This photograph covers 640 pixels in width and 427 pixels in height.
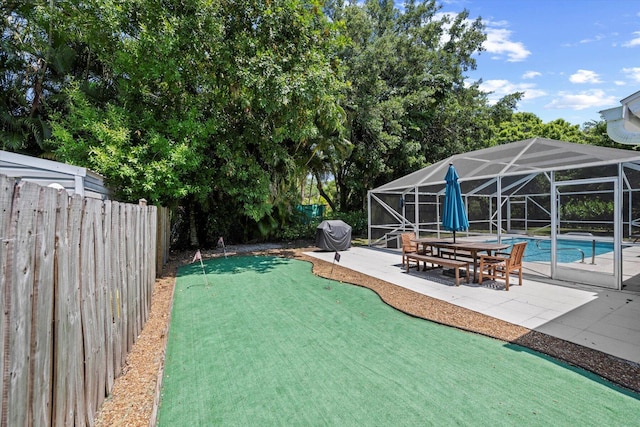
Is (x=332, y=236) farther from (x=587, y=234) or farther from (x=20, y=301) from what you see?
(x=20, y=301)

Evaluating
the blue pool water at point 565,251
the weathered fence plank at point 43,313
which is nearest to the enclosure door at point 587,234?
the blue pool water at point 565,251

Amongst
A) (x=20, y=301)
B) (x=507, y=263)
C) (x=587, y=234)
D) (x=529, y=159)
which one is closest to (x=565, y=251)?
(x=587, y=234)

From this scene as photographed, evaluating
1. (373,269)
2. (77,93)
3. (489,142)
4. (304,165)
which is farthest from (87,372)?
(489,142)

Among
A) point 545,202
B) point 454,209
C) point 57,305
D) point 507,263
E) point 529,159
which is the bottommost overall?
point 507,263

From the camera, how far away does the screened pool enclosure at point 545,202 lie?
6410mm

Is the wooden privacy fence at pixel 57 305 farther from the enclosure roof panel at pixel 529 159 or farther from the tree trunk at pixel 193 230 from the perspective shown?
the tree trunk at pixel 193 230

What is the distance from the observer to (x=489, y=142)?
1759 centimetres

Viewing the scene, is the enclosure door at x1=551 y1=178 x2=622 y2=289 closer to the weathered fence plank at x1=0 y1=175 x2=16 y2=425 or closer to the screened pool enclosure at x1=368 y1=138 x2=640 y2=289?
the screened pool enclosure at x1=368 y1=138 x2=640 y2=289

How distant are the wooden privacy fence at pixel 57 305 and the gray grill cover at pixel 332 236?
27.8 feet

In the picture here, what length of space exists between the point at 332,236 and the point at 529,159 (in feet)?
21.4

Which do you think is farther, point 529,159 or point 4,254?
point 529,159

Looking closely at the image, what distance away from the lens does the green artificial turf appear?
7.89 ft

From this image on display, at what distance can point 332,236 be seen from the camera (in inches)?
448

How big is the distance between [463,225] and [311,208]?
1111cm
